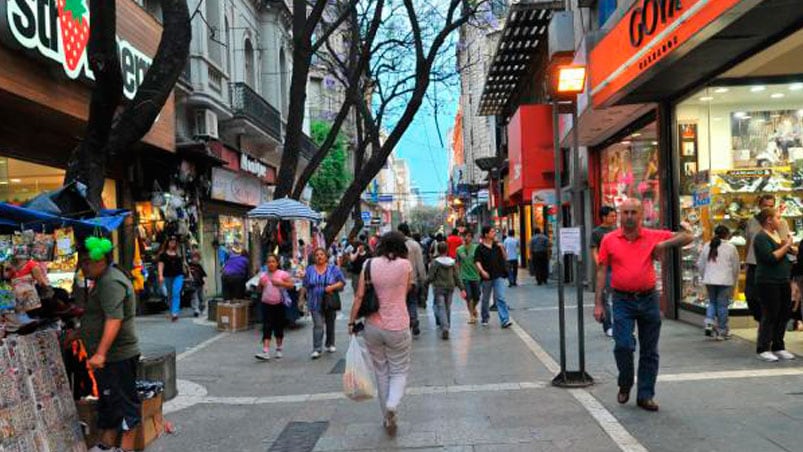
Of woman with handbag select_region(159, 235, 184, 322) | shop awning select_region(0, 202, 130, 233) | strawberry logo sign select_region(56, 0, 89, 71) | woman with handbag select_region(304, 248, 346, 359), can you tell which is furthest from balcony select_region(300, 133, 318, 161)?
shop awning select_region(0, 202, 130, 233)

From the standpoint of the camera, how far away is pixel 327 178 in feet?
131

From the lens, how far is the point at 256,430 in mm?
6332

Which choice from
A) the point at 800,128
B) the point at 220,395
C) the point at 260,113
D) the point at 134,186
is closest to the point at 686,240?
the point at 220,395

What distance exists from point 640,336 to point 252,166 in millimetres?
19169

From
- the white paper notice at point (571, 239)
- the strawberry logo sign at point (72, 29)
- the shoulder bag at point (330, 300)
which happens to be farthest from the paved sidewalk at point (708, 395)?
the strawberry logo sign at point (72, 29)

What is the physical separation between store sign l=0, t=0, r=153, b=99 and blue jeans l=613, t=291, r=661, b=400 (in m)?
8.22

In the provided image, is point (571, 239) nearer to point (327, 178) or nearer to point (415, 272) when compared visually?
point (415, 272)

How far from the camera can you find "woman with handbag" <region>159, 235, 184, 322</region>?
14.4 meters

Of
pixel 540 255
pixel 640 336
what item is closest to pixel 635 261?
pixel 640 336

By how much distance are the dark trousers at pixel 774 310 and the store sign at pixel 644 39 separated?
290 cm

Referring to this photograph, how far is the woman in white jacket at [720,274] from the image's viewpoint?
935 centimetres

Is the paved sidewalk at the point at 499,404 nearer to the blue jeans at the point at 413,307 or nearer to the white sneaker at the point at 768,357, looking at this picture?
the white sneaker at the point at 768,357

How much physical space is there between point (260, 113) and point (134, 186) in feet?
24.0

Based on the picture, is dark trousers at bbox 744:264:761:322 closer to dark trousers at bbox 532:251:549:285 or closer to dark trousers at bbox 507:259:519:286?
dark trousers at bbox 507:259:519:286
